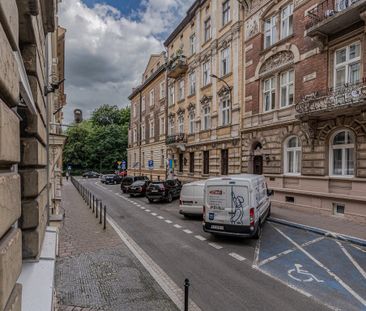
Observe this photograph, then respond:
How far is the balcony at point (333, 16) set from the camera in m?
11.9

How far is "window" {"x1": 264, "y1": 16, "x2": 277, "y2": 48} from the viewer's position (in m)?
17.7

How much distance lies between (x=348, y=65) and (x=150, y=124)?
98.1 feet

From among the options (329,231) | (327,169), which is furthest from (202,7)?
(329,231)

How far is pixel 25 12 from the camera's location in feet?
8.82

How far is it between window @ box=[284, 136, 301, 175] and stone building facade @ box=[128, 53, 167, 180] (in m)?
17.6

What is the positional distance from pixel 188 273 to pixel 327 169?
10.5 metres

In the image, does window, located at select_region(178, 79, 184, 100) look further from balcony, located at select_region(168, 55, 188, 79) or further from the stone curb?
the stone curb

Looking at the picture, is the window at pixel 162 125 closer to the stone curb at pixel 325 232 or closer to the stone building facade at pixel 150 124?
the stone building facade at pixel 150 124

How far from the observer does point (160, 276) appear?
670cm

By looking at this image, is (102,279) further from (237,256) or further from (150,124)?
(150,124)

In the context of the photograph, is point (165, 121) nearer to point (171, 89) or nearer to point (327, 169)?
point (171, 89)

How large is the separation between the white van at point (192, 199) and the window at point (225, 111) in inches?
386

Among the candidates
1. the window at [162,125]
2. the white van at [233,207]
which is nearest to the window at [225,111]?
the white van at [233,207]

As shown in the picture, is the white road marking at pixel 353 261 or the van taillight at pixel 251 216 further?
the van taillight at pixel 251 216
